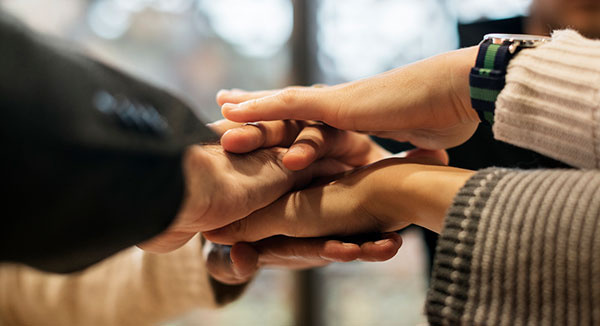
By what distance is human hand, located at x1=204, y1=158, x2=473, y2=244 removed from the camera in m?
0.57

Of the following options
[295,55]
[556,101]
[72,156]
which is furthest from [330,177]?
[295,55]

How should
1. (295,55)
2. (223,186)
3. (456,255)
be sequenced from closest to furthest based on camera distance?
(456,255)
(223,186)
(295,55)

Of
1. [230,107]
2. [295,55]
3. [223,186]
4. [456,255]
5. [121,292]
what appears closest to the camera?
[456,255]

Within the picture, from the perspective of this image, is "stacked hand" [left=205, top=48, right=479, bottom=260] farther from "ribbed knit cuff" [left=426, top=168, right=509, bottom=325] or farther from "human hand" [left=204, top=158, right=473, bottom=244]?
"ribbed knit cuff" [left=426, top=168, right=509, bottom=325]

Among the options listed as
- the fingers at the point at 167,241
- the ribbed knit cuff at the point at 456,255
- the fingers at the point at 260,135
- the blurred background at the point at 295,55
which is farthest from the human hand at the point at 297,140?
the blurred background at the point at 295,55

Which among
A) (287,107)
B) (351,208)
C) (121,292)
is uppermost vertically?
(287,107)

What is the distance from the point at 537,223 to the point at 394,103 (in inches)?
9.9

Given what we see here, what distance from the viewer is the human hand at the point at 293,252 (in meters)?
0.59

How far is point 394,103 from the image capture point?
0.62m

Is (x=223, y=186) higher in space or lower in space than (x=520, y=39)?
lower

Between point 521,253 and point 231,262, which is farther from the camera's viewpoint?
point 231,262

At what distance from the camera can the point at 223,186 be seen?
0.54 meters

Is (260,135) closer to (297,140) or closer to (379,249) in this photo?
(297,140)

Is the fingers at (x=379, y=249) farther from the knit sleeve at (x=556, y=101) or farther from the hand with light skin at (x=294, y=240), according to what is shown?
the knit sleeve at (x=556, y=101)
